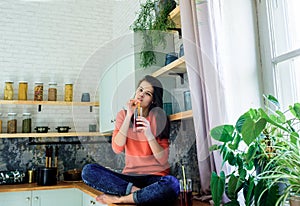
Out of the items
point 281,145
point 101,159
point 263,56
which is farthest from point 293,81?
point 101,159

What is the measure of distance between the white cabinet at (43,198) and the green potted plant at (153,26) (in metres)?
1.57

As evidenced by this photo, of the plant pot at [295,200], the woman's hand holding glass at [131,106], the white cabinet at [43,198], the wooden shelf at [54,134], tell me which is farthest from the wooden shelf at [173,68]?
the white cabinet at [43,198]

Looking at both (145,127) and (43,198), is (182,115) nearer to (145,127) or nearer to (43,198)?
(145,127)

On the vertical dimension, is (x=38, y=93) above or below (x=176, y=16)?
below

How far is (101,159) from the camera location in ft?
11.7

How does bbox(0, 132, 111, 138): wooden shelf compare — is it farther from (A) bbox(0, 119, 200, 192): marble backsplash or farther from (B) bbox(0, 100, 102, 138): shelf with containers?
(A) bbox(0, 119, 200, 192): marble backsplash

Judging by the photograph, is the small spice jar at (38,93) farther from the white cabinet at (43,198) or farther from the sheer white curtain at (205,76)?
the sheer white curtain at (205,76)

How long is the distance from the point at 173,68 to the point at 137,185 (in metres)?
0.81

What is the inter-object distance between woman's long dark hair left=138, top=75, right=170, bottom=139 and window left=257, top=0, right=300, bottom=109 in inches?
27.5

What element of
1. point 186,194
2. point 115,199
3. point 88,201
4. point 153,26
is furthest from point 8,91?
point 186,194

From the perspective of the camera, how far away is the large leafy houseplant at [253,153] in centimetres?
104

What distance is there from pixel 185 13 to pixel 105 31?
2.36m

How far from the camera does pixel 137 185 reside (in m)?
1.86

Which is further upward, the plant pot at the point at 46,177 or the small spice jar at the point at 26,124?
the small spice jar at the point at 26,124
